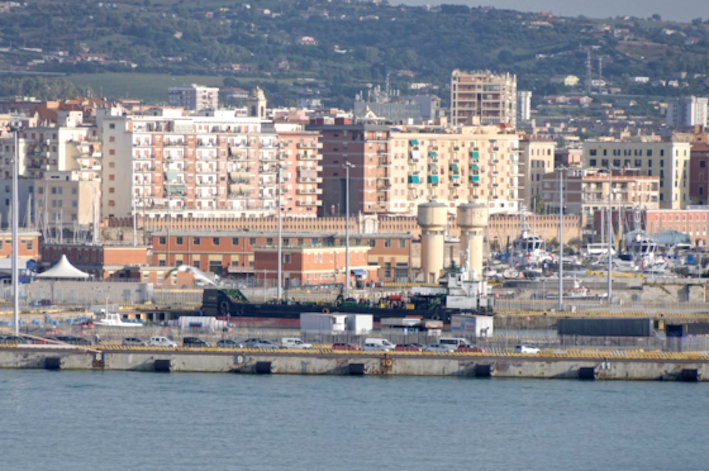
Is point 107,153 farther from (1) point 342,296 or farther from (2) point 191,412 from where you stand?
(2) point 191,412

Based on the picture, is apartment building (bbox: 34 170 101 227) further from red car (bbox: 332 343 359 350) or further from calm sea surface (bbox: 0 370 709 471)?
calm sea surface (bbox: 0 370 709 471)

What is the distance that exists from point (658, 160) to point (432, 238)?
172ft

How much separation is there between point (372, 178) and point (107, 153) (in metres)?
18.4

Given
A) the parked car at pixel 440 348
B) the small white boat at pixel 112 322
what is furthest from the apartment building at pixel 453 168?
the parked car at pixel 440 348

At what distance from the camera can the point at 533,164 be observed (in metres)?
123

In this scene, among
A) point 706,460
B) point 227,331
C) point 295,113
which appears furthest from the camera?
point 295,113

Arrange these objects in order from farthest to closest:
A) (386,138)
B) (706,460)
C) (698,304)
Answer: (386,138)
(698,304)
(706,460)

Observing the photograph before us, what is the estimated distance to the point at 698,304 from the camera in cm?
6366

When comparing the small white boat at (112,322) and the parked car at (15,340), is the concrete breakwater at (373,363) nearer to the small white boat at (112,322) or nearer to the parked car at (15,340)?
the parked car at (15,340)

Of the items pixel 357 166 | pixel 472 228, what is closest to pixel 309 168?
pixel 357 166

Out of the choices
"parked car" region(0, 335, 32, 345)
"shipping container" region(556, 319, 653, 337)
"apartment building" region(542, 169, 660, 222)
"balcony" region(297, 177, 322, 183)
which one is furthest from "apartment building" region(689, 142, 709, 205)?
"parked car" region(0, 335, 32, 345)

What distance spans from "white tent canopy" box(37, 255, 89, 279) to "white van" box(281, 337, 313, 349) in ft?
60.0

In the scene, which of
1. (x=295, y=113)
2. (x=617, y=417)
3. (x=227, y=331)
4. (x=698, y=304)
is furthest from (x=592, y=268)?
(x=295, y=113)

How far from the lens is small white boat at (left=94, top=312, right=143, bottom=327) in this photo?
52.4 m
